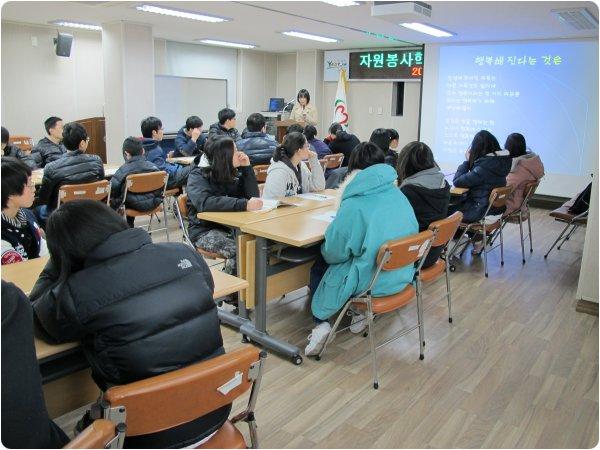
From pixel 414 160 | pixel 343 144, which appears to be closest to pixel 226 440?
Answer: pixel 414 160

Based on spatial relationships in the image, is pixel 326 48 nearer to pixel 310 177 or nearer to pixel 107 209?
pixel 310 177

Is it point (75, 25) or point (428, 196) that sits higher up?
point (75, 25)

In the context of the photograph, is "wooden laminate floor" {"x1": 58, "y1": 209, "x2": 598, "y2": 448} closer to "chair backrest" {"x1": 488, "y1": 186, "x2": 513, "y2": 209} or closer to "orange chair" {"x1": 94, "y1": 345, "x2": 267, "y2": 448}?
"chair backrest" {"x1": 488, "y1": 186, "x2": 513, "y2": 209}

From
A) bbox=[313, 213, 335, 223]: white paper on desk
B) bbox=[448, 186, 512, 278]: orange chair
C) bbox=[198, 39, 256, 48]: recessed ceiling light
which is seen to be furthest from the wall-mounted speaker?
bbox=[448, 186, 512, 278]: orange chair

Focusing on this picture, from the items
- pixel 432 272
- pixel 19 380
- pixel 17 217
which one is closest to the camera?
pixel 19 380

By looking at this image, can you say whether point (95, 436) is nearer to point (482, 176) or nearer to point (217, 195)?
point (217, 195)

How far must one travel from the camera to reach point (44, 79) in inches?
312

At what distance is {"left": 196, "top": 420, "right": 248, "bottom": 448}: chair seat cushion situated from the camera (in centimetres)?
154

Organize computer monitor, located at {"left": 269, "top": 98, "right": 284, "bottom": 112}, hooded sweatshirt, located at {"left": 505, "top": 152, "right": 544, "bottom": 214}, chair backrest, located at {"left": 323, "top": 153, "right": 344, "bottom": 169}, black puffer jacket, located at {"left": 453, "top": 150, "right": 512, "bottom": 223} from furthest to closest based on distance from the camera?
computer monitor, located at {"left": 269, "top": 98, "right": 284, "bottom": 112} < chair backrest, located at {"left": 323, "top": 153, "right": 344, "bottom": 169} < hooded sweatshirt, located at {"left": 505, "top": 152, "right": 544, "bottom": 214} < black puffer jacket, located at {"left": 453, "top": 150, "right": 512, "bottom": 223}

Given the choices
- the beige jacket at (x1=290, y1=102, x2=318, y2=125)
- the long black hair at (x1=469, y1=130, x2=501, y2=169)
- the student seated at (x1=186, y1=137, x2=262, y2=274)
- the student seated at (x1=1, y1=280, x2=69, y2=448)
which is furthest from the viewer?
the beige jacket at (x1=290, y1=102, x2=318, y2=125)

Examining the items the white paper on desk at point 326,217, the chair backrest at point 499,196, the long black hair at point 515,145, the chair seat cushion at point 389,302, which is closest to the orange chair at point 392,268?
the chair seat cushion at point 389,302

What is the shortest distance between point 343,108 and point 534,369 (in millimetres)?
7576

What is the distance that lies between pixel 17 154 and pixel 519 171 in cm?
460

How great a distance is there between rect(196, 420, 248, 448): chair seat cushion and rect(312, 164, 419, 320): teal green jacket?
127 centimetres
